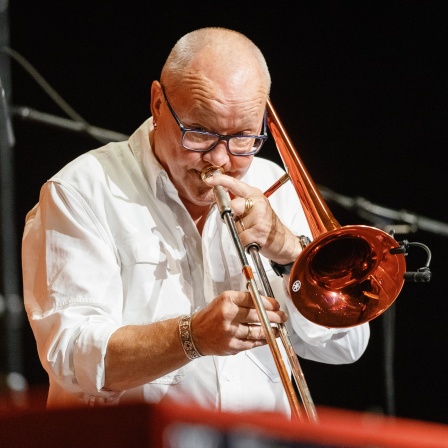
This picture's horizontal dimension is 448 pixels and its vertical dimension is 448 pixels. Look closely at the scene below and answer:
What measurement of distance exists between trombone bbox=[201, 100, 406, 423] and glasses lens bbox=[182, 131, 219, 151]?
7 cm

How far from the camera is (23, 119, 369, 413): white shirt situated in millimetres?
2342

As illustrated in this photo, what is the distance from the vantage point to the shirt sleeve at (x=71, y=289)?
2289mm

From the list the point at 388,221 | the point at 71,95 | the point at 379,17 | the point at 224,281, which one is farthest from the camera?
the point at 379,17

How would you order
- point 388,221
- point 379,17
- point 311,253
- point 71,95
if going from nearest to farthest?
point 311,253 → point 388,221 → point 71,95 → point 379,17

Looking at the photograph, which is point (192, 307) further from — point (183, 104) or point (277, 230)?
point (183, 104)

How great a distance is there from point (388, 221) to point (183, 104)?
1378 millimetres

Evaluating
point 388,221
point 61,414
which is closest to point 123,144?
point 388,221

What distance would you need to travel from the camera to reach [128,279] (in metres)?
2.49

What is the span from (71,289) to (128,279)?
0.63 ft

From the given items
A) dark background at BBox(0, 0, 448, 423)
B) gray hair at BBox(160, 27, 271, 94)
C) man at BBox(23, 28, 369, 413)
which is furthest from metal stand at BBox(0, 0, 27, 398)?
dark background at BBox(0, 0, 448, 423)

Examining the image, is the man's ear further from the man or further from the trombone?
the trombone

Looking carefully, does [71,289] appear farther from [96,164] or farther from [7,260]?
[7,260]

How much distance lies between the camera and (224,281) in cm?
262

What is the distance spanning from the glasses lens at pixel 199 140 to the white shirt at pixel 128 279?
0.52 feet
